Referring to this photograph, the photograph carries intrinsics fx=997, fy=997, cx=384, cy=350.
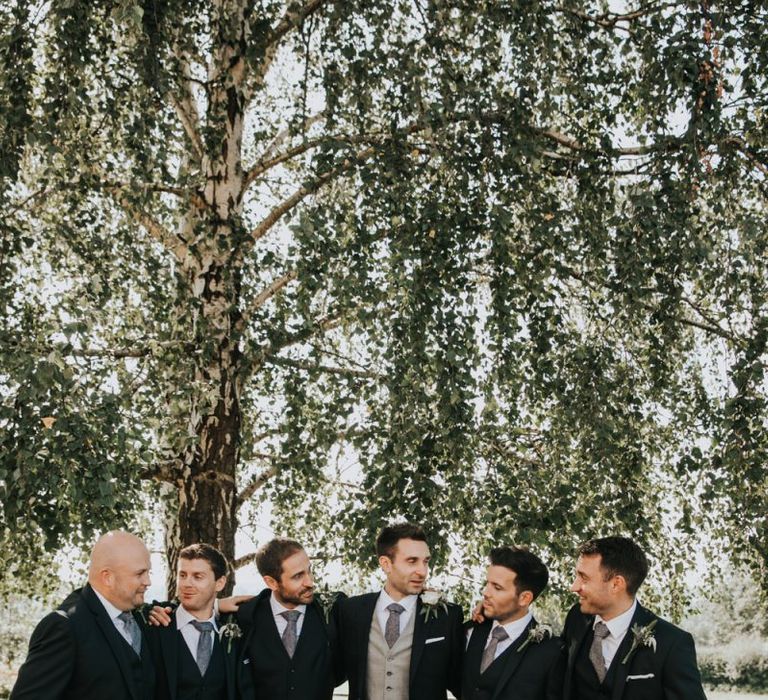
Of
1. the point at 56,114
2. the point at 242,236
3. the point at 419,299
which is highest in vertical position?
the point at 56,114

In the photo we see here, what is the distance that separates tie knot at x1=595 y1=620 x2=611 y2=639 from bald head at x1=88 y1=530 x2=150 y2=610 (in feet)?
5.35

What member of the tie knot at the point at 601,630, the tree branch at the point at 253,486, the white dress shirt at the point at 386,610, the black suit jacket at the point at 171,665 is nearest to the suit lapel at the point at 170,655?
the black suit jacket at the point at 171,665

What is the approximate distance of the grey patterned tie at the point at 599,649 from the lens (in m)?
3.54

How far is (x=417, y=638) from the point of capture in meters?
3.91

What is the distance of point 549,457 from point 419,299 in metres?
1.37

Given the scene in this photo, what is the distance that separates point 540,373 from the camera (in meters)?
5.00

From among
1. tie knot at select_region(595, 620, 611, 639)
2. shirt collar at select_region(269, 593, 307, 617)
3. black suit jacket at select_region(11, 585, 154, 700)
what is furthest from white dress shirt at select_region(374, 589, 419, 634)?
black suit jacket at select_region(11, 585, 154, 700)

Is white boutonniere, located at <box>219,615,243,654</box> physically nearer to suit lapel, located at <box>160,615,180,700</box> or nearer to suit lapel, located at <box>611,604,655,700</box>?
suit lapel, located at <box>160,615,180,700</box>

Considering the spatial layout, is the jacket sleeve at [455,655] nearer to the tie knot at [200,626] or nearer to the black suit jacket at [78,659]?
the tie knot at [200,626]

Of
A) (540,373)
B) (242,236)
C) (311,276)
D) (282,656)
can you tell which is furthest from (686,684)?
(242,236)

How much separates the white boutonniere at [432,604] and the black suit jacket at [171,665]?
742 mm

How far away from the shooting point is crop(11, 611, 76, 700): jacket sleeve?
3199mm

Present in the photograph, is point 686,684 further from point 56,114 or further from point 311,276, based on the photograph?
point 56,114

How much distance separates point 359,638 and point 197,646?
636 mm
